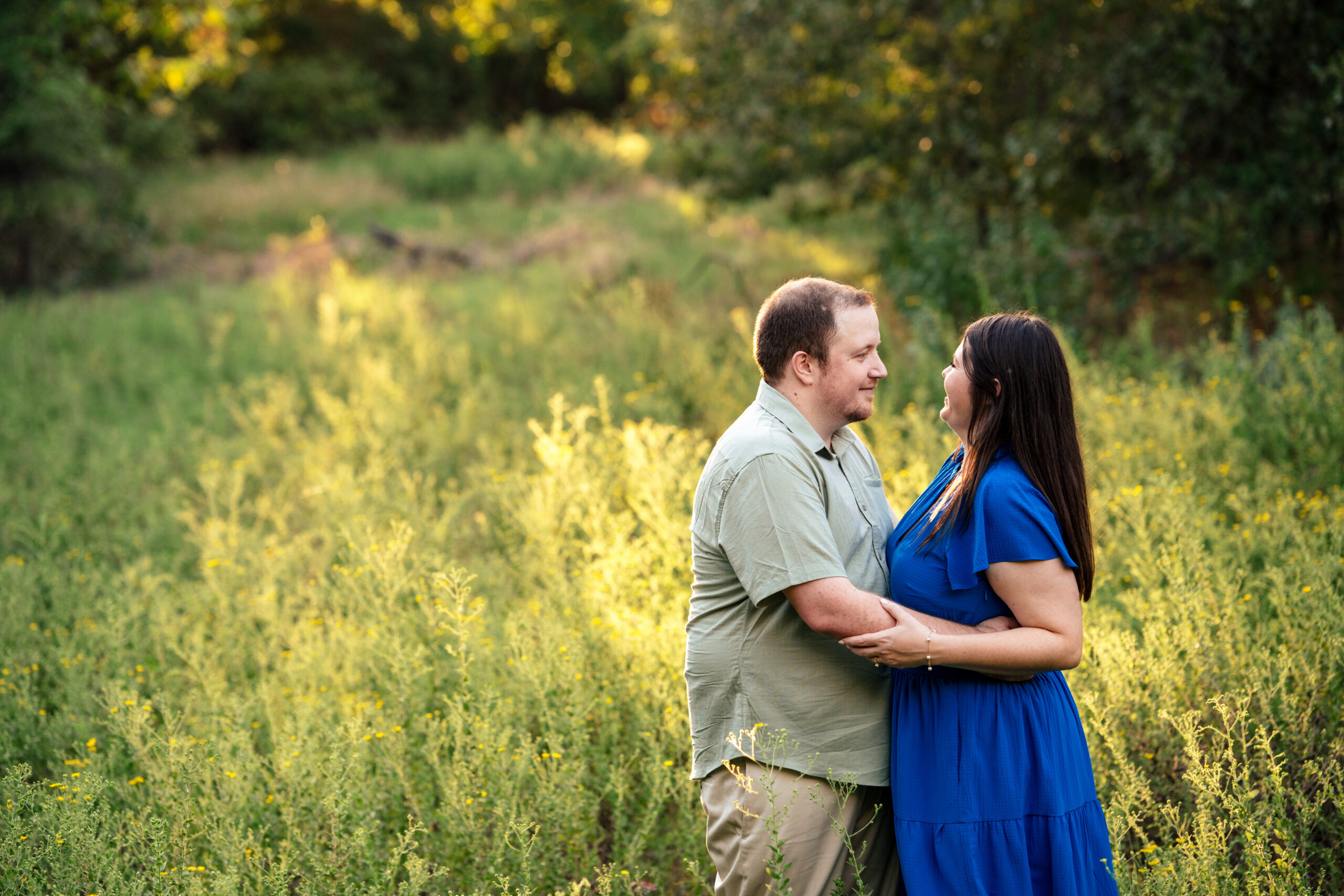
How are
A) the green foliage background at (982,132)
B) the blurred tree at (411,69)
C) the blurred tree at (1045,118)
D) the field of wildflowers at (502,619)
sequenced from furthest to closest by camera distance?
the blurred tree at (411,69)
the green foliage background at (982,132)
the blurred tree at (1045,118)
the field of wildflowers at (502,619)

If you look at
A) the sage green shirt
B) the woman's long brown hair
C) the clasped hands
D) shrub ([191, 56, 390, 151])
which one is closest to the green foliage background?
the woman's long brown hair

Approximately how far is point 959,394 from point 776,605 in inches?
28.8

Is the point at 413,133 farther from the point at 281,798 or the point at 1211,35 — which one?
the point at 281,798

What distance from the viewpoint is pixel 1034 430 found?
240cm

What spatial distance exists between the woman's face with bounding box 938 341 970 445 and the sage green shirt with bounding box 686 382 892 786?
32cm

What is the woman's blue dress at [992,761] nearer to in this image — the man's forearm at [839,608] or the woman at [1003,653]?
the woman at [1003,653]

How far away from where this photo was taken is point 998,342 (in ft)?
7.99

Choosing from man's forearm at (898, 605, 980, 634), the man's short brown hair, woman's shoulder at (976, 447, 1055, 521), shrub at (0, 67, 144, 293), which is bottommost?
man's forearm at (898, 605, 980, 634)

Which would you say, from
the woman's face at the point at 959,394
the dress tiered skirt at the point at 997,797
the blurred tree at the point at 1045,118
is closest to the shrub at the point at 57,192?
the blurred tree at the point at 1045,118

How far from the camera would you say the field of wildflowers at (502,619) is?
3.05m

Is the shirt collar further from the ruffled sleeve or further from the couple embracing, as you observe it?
the ruffled sleeve

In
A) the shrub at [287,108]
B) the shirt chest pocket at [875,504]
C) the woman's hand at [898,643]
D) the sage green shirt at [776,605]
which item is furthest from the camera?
the shrub at [287,108]

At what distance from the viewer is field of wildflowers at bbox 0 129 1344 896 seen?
305cm

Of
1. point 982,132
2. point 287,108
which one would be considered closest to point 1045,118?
point 982,132
